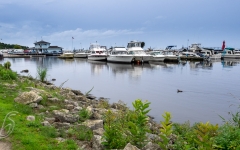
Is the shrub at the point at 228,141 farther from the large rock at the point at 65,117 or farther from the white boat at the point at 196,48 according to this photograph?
the white boat at the point at 196,48

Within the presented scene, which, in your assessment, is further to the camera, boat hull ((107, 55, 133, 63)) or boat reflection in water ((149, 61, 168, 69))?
boat hull ((107, 55, 133, 63))

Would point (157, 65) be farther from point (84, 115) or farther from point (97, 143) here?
point (97, 143)

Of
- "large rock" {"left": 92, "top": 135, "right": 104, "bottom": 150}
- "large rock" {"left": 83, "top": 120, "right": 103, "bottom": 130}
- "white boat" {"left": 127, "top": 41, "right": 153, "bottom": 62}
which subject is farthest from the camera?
"white boat" {"left": 127, "top": 41, "right": 153, "bottom": 62}

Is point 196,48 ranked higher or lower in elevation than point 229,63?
higher

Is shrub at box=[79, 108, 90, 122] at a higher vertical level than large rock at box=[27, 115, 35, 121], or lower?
lower

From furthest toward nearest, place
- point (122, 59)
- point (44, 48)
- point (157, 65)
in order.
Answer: point (44, 48)
point (122, 59)
point (157, 65)

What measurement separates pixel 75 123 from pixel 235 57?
293 ft

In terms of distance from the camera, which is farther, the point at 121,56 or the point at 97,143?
the point at 121,56

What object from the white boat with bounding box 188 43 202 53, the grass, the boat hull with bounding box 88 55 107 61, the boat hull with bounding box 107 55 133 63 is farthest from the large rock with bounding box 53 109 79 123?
the white boat with bounding box 188 43 202 53

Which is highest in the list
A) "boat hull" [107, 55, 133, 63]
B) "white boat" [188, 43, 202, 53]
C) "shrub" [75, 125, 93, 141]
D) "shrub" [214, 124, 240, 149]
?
"white boat" [188, 43, 202, 53]

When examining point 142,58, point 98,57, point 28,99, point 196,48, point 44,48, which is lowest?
point 28,99

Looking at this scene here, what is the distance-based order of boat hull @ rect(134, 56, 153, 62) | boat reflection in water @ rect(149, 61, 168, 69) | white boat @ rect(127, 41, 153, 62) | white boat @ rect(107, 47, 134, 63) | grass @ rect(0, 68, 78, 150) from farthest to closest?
boat hull @ rect(134, 56, 153, 62)
white boat @ rect(127, 41, 153, 62)
white boat @ rect(107, 47, 134, 63)
boat reflection in water @ rect(149, 61, 168, 69)
grass @ rect(0, 68, 78, 150)

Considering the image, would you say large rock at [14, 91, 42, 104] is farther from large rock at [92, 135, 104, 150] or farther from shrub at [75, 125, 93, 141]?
large rock at [92, 135, 104, 150]

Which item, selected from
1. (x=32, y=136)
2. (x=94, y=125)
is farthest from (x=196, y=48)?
(x=32, y=136)
